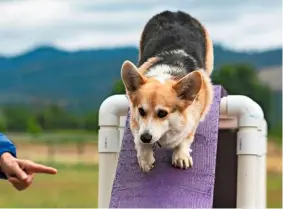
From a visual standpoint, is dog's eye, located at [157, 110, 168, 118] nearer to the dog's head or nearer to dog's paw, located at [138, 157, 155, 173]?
the dog's head

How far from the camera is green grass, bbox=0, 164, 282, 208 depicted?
8648 millimetres

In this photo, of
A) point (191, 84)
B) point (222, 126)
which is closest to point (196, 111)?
point (191, 84)

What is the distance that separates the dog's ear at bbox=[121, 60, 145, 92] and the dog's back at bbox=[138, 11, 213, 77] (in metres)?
0.40

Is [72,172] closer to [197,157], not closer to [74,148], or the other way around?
[74,148]

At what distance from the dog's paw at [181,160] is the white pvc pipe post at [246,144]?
1.80 ft

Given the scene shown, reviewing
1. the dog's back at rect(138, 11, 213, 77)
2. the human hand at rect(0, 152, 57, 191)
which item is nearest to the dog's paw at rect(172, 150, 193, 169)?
the dog's back at rect(138, 11, 213, 77)

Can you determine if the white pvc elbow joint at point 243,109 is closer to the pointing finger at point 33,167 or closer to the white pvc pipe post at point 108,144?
the white pvc pipe post at point 108,144

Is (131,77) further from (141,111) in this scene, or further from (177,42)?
(177,42)

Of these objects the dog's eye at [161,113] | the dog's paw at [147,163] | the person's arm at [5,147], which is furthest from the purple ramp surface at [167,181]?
the person's arm at [5,147]

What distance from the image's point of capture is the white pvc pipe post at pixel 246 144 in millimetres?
3293

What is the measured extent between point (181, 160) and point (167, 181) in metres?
0.12

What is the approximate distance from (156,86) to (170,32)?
2.92 ft

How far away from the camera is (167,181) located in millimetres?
2797

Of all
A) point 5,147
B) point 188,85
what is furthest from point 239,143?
point 5,147
